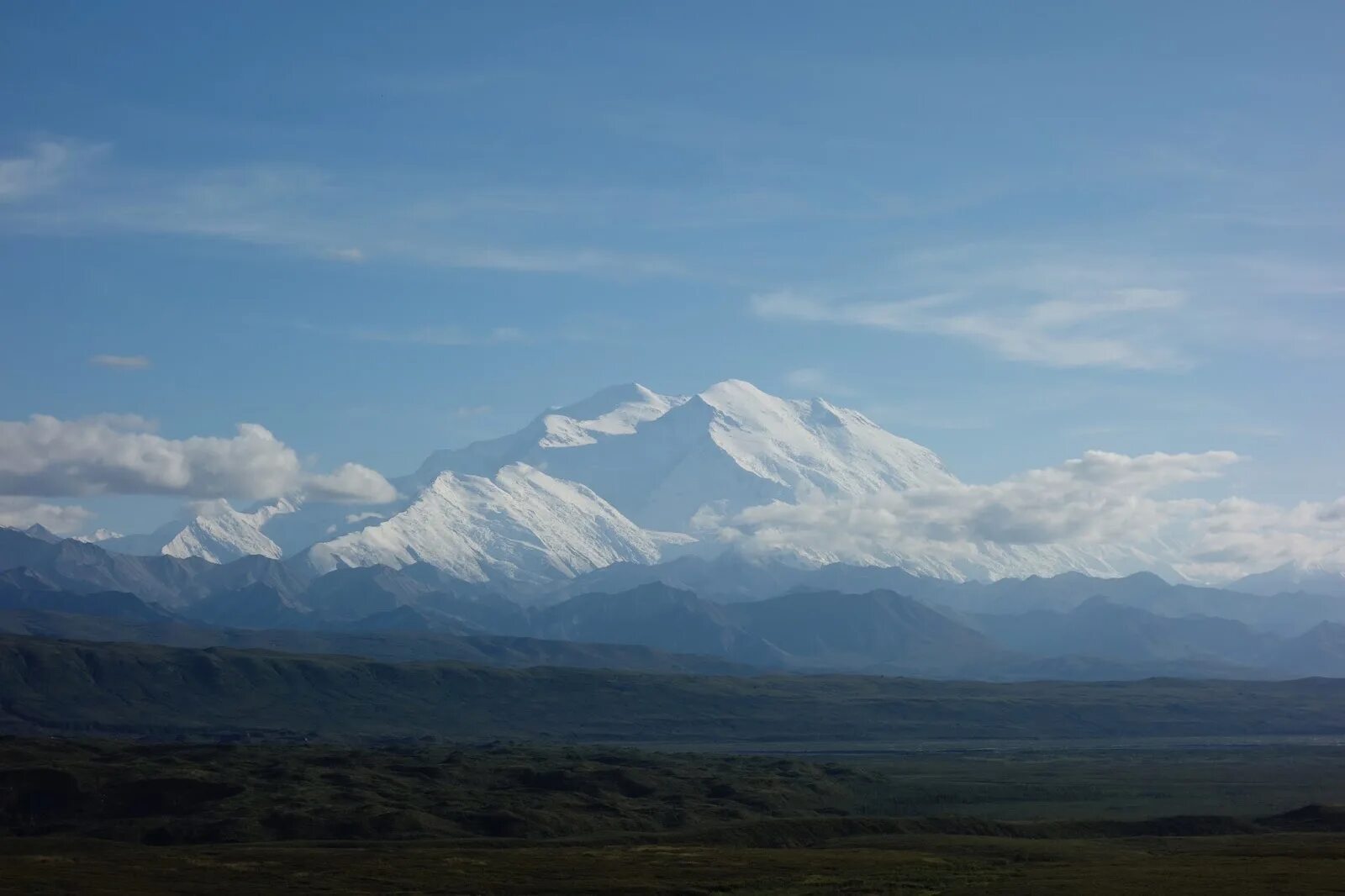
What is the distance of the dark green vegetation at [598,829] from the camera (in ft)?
340

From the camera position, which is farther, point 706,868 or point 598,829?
point 598,829

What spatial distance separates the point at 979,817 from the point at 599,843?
4079 cm

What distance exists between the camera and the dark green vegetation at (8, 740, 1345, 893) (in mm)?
103688

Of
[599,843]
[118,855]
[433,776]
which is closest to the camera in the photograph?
[118,855]

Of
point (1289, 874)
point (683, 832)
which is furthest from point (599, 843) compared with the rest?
point (1289, 874)

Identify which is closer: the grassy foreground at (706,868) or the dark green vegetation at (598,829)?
the grassy foreground at (706,868)

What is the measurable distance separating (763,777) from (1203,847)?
70.2 meters

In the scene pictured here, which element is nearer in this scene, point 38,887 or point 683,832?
point 38,887

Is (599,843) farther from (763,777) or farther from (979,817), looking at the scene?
(763,777)

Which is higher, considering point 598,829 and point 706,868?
point 706,868

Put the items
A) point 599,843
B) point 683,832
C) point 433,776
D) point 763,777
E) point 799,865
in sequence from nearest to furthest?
point 799,865 < point 599,843 < point 683,832 < point 433,776 < point 763,777

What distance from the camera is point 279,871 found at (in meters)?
111

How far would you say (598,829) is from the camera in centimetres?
15225

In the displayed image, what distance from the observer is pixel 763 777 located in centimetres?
18825
